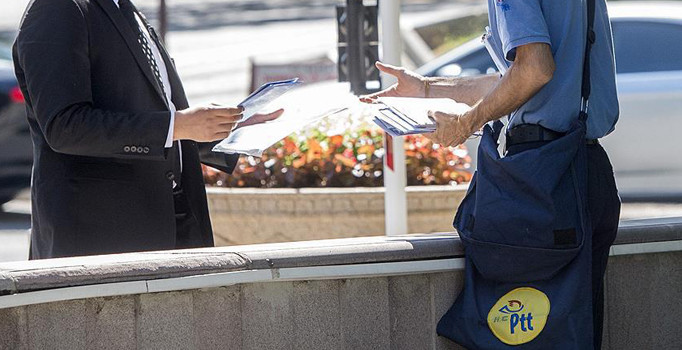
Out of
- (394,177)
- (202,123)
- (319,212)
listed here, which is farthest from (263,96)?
(319,212)

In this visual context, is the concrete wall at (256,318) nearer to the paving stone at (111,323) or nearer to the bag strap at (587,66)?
the paving stone at (111,323)

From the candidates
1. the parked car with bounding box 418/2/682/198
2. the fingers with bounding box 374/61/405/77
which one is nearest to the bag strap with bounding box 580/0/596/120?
the fingers with bounding box 374/61/405/77

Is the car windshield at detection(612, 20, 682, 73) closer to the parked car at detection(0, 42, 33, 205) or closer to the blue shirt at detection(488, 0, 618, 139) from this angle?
the parked car at detection(0, 42, 33, 205)

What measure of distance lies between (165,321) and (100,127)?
619 mm

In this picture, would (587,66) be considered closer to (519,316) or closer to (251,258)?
(519,316)

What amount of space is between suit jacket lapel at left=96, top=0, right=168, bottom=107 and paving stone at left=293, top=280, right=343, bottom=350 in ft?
2.66

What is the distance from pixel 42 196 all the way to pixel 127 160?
270 millimetres

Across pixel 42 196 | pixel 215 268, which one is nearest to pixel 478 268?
pixel 215 268

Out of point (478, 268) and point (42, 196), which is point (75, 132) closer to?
point (42, 196)

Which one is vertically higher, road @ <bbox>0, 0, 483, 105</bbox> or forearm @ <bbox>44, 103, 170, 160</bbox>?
road @ <bbox>0, 0, 483, 105</bbox>

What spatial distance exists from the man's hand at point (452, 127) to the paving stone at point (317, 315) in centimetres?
53

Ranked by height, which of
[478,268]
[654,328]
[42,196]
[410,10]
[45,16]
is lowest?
[654,328]

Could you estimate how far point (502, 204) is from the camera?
11.1ft

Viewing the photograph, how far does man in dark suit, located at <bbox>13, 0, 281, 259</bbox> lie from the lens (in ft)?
11.6
